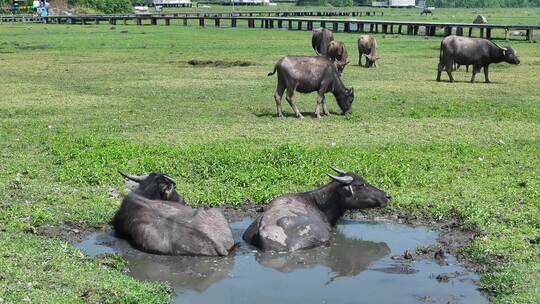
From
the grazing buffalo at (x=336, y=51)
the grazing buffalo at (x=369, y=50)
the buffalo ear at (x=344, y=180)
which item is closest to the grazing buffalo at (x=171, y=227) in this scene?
the buffalo ear at (x=344, y=180)

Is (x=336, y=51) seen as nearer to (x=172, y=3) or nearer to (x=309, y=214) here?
(x=309, y=214)

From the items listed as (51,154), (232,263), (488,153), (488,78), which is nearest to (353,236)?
(232,263)

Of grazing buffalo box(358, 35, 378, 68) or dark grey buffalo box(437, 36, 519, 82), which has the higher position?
dark grey buffalo box(437, 36, 519, 82)

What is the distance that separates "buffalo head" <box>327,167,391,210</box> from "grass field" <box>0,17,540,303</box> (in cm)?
74

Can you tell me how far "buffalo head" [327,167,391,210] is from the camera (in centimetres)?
956

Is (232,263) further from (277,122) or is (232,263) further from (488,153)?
(277,122)

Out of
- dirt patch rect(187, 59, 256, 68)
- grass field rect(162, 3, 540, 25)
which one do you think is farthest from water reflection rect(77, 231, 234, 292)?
grass field rect(162, 3, 540, 25)

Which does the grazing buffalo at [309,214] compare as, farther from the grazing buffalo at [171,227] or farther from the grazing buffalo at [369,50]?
the grazing buffalo at [369,50]

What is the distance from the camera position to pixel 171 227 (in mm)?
8547

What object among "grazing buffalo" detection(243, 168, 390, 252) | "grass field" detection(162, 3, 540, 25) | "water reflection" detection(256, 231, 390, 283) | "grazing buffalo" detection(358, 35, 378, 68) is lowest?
"grass field" detection(162, 3, 540, 25)

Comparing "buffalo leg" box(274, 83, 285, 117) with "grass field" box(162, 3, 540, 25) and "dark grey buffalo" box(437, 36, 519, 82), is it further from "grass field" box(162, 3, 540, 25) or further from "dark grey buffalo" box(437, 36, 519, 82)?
"grass field" box(162, 3, 540, 25)

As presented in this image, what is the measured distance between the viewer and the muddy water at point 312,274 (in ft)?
24.5

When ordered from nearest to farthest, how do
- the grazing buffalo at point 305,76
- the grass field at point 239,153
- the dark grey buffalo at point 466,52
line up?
the grass field at point 239,153, the grazing buffalo at point 305,76, the dark grey buffalo at point 466,52

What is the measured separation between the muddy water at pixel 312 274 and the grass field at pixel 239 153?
360 millimetres
